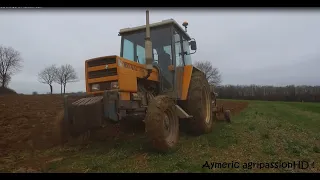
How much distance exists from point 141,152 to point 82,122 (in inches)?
55.8

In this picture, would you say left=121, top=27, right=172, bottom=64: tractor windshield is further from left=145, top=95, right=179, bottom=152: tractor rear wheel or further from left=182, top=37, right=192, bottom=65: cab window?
left=145, top=95, right=179, bottom=152: tractor rear wheel

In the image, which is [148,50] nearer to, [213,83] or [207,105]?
[207,105]

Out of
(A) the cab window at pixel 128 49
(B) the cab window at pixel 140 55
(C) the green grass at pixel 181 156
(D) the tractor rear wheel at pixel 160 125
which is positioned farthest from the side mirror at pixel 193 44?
(D) the tractor rear wheel at pixel 160 125

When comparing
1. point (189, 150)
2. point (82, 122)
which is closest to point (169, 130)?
point (189, 150)

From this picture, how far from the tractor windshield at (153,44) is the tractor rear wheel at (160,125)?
2018mm

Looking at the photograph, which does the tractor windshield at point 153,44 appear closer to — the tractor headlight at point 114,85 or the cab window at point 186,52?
the cab window at point 186,52

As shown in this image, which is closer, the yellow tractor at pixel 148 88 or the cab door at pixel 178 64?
the yellow tractor at pixel 148 88

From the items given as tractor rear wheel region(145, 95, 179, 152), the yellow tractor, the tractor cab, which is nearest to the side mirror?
the yellow tractor

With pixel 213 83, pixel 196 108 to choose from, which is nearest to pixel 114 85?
pixel 196 108

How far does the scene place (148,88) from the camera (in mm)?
7438

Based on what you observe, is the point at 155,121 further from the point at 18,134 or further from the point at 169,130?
the point at 18,134

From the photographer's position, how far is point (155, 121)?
5.60 m

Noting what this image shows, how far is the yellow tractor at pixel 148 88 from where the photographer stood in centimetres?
583
